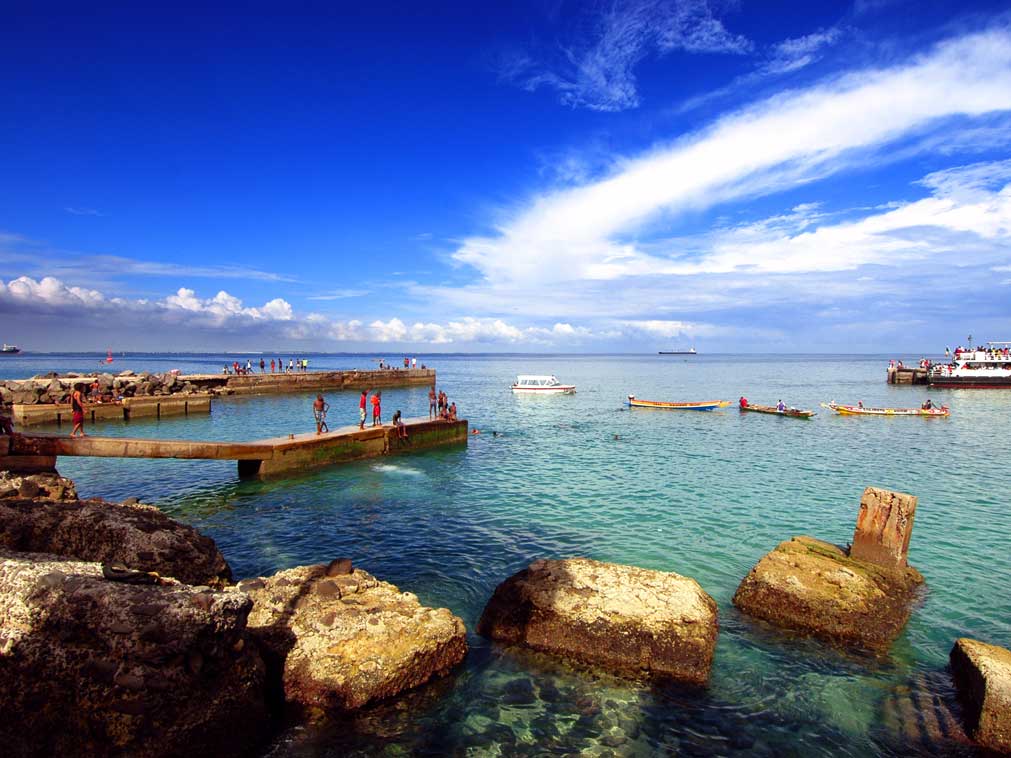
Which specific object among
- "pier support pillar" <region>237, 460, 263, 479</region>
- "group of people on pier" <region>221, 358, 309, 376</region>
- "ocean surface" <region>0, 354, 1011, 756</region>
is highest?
"group of people on pier" <region>221, 358, 309, 376</region>

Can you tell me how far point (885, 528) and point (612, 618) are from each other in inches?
270

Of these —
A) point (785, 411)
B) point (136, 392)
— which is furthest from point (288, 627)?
point (785, 411)

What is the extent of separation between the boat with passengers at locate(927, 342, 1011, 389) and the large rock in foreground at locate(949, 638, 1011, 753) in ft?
266

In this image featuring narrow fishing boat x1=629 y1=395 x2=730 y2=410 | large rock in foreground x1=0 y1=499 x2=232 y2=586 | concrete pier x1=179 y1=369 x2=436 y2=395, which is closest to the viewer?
large rock in foreground x1=0 y1=499 x2=232 y2=586

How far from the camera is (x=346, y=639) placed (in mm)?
8273

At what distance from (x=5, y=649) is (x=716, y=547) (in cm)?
1432

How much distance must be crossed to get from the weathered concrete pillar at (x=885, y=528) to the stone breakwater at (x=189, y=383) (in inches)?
1391

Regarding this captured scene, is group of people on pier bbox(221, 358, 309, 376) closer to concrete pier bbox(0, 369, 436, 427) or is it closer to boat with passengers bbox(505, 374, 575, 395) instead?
concrete pier bbox(0, 369, 436, 427)

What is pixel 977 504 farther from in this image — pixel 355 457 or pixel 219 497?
pixel 219 497

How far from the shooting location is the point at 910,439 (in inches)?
1382

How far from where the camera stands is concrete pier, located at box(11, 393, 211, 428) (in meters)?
36.9

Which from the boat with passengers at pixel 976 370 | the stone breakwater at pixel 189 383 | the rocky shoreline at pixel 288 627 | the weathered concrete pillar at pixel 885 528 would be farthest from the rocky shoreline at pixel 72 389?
the boat with passengers at pixel 976 370

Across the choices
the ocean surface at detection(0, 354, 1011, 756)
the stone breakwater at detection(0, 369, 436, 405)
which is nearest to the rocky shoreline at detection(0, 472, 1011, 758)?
the ocean surface at detection(0, 354, 1011, 756)

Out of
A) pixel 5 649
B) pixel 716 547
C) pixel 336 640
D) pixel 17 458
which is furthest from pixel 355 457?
pixel 5 649
